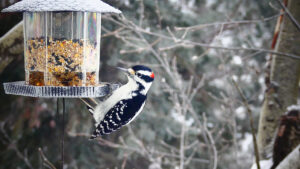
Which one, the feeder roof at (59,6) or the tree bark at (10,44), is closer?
the feeder roof at (59,6)

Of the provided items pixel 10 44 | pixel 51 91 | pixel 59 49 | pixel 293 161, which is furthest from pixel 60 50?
pixel 293 161

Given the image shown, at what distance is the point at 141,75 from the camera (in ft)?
10.1

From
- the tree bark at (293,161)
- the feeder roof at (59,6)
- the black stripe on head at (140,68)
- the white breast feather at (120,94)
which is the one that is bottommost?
the tree bark at (293,161)

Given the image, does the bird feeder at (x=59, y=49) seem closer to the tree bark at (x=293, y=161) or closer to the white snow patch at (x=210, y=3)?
the tree bark at (x=293, y=161)

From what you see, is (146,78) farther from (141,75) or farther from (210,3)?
(210,3)

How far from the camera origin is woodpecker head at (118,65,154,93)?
3004mm

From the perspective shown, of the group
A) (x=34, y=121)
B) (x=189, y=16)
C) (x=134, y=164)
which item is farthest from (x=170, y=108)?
(x=34, y=121)

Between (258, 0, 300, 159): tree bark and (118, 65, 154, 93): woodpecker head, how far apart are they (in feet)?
6.01

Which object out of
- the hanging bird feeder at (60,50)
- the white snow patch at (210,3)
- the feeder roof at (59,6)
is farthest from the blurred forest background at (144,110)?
the feeder roof at (59,6)

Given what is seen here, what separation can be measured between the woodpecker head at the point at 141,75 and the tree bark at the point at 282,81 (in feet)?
6.01

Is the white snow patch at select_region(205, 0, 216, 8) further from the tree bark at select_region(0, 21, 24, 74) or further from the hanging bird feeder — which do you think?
the hanging bird feeder

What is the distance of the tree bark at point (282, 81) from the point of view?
14.1 feet

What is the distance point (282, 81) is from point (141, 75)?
1988mm

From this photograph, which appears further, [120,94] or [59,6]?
[120,94]
